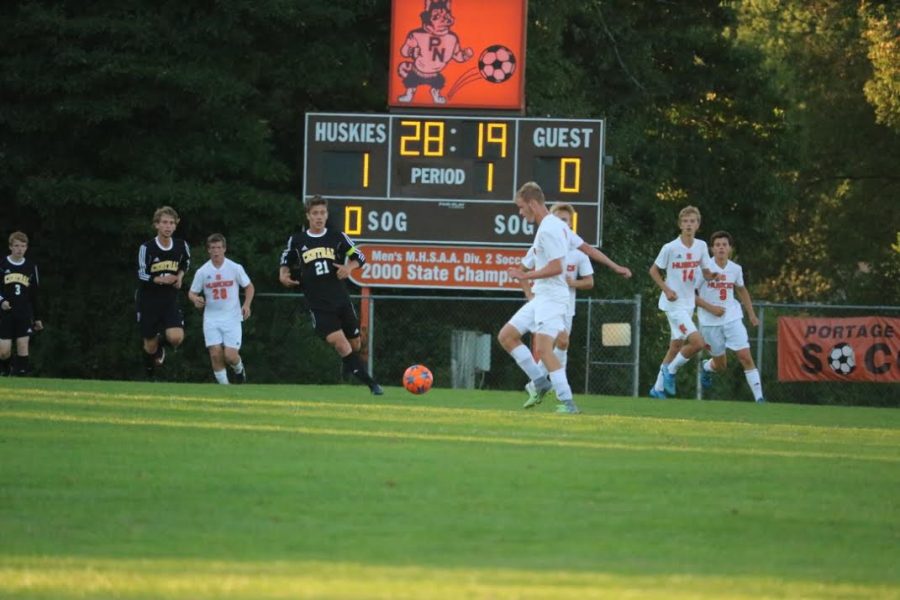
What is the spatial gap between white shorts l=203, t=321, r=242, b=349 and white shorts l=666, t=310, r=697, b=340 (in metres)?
5.30

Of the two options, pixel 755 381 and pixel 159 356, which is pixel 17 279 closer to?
pixel 159 356

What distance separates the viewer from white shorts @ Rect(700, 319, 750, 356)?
858 inches

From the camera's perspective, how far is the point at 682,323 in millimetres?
21078

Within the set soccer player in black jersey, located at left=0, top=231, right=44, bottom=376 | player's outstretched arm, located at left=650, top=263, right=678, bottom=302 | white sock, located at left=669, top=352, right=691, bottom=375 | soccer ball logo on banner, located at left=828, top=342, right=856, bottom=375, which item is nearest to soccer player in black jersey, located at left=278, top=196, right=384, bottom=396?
player's outstretched arm, located at left=650, top=263, right=678, bottom=302

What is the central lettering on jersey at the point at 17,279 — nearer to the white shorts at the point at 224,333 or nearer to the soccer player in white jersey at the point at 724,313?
the white shorts at the point at 224,333

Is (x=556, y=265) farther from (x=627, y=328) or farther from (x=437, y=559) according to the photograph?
(x=627, y=328)

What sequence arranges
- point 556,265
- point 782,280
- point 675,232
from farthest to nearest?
point 782,280, point 675,232, point 556,265

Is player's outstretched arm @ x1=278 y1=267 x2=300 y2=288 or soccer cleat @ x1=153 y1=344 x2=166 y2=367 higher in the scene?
player's outstretched arm @ x1=278 y1=267 x2=300 y2=288

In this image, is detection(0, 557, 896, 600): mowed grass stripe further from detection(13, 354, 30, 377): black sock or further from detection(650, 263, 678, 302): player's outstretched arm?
detection(13, 354, 30, 377): black sock

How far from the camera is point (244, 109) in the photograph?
3080cm

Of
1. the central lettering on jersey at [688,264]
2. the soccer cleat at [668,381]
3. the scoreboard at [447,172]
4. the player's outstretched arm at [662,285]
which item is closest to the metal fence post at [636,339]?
the scoreboard at [447,172]

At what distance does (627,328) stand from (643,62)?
48.4 feet

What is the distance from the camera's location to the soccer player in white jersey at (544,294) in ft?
48.5

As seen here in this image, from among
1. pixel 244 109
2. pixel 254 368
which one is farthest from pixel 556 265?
pixel 244 109
